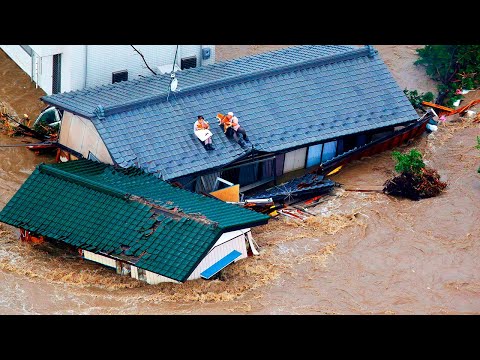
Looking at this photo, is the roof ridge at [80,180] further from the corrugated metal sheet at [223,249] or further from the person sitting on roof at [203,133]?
the person sitting on roof at [203,133]

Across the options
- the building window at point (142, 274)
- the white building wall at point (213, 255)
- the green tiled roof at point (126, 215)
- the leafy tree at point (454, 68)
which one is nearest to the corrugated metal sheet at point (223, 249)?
the white building wall at point (213, 255)

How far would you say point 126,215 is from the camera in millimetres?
42812

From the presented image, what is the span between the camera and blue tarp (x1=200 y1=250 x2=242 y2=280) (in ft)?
137

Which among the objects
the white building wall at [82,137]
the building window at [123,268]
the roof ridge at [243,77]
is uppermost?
the roof ridge at [243,77]

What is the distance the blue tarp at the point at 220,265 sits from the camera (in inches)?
1646

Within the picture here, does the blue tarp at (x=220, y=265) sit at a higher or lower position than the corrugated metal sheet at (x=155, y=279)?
higher

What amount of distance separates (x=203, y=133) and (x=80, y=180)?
188 inches

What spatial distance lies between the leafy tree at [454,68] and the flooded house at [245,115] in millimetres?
4177

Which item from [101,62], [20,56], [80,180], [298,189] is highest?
[101,62]

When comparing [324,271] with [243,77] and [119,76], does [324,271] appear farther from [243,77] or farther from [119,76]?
[119,76]

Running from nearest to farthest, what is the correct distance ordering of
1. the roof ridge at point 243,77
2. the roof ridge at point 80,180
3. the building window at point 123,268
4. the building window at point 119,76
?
the building window at point 123,268 → the roof ridge at point 80,180 → the roof ridge at point 243,77 → the building window at point 119,76

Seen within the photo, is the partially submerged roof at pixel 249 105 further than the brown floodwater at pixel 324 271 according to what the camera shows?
Yes

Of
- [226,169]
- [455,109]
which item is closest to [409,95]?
[455,109]

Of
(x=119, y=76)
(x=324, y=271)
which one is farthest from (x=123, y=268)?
(x=119, y=76)
